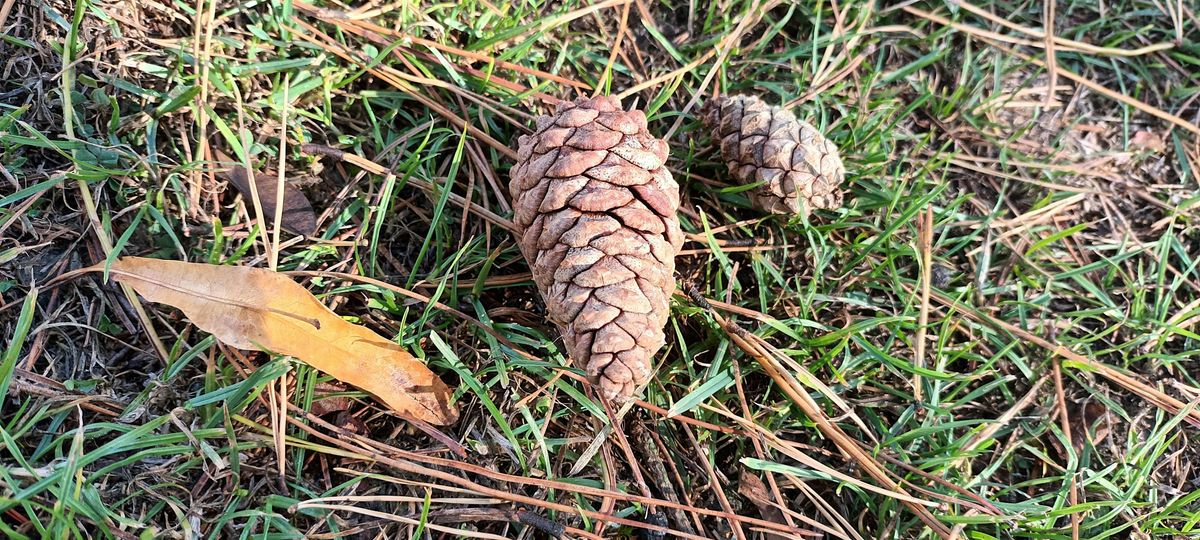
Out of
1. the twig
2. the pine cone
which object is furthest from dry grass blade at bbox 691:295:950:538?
the pine cone

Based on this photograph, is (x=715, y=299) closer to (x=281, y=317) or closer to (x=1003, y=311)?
(x=1003, y=311)

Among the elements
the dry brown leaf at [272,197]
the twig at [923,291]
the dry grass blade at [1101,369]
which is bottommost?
the dry grass blade at [1101,369]

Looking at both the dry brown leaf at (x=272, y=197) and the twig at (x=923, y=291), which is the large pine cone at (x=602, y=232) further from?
the twig at (x=923, y=291)

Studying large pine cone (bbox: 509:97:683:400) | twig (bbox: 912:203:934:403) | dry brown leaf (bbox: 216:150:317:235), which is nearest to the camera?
large pine cone (bbox: 509:97:683:400)

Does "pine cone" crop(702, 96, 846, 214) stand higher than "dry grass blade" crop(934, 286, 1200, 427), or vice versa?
"pine cone" crop(702, 96, 846, 214)

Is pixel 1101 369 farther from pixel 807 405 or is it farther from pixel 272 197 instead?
pixel 272 197

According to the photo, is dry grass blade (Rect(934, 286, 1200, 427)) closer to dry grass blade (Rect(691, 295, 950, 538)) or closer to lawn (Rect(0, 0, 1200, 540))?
lawn (Rect(0, 0, 1200, 540))

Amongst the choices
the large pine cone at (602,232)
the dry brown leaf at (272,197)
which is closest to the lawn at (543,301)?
the dry brown leaf at (272,197)
